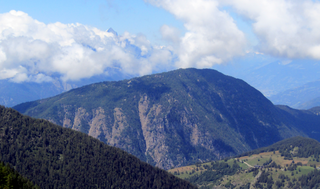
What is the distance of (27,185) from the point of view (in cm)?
15138

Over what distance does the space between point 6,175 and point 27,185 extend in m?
21.2

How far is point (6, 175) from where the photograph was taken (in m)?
132

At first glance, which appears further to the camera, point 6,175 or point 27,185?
point 27,185
